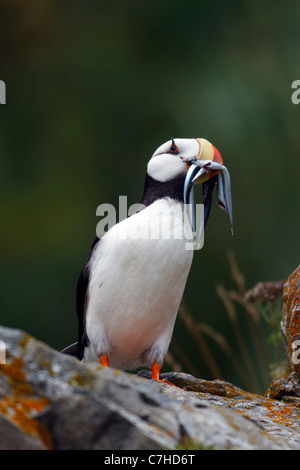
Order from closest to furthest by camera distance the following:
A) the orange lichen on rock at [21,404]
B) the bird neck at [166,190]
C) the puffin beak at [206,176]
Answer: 1. the orange lichen on rock at [21,404]
2. the puffin beak at [206,176]
3. the bird neck at [166,190]

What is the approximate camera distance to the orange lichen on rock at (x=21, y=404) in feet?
9.36

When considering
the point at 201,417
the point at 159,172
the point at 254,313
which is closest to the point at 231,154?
the point at 254,313

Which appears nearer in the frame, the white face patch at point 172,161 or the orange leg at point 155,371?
the orange leg at point 155,371

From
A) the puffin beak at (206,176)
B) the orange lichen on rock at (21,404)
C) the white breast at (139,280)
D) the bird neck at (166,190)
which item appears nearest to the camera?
the orange lichen on rock at (21,404)

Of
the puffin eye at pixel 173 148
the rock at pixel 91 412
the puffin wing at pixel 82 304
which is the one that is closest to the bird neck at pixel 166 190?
the puffin eye at pixel 173 148

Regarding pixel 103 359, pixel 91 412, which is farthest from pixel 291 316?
pixel 91 412

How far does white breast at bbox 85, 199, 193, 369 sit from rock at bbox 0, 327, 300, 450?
5.23 ft

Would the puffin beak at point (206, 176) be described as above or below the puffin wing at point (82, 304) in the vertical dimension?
above

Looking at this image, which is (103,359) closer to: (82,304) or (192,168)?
(82,304)

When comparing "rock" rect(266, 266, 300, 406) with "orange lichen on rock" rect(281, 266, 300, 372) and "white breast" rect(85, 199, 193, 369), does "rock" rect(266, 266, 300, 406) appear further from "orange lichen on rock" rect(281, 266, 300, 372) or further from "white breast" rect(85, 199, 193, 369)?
"white breast" rect(85, 199, 193, 369)

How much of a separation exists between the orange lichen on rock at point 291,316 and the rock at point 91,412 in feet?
5.42

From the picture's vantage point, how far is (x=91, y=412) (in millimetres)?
2938

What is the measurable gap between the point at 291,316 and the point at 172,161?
1.23 meters

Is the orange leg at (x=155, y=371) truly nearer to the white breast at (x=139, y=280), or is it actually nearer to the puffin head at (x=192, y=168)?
the white breast at (x=139, y=280)
